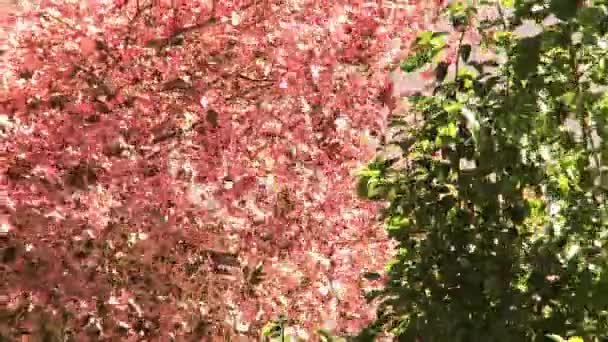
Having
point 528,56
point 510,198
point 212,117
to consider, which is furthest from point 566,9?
point 212,117

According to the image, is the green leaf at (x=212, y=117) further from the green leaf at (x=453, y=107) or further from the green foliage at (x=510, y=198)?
the green leaf at (x=453, y=107)

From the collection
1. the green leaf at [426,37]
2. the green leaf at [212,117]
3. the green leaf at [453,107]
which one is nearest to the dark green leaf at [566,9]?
the green leaf at [453,107]

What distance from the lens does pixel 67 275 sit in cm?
327

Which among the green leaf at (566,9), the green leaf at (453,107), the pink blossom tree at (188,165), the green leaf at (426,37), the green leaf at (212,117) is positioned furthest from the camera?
the green leaf at (212,117)

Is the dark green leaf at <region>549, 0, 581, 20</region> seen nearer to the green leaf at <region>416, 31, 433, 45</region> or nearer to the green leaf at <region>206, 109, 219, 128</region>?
the green leaf at <region>416, 31, 433, 45</region>

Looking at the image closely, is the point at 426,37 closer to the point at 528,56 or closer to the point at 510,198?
the point at 528,56

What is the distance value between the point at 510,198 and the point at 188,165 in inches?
64.8

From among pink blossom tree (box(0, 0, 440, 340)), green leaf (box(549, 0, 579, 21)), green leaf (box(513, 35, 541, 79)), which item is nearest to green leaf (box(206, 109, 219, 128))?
pink blossom tree (box(0, 0, 440, 340))

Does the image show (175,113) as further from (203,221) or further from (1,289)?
(1,289)

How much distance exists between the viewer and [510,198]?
2.48 meters

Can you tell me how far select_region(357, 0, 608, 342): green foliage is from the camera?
7.64ft

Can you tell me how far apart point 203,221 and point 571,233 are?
5.96ft

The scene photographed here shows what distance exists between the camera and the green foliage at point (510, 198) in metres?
2.33

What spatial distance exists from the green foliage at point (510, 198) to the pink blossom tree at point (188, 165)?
1.23 metres
